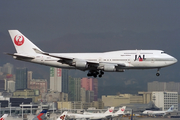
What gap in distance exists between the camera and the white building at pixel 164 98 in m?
171

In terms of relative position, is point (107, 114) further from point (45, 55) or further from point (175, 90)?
point (175, 90)

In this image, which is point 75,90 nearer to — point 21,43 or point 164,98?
point 164,98

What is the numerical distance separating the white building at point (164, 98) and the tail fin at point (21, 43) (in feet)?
Result: 367

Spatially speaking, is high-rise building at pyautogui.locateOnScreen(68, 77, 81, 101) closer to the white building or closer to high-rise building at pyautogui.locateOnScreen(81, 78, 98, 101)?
high-rise building at pyautogui.locateOnScreen(81, 78, 98, 101)

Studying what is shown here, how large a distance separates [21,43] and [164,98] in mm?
117704

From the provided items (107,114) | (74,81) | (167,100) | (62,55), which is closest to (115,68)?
(62,55)

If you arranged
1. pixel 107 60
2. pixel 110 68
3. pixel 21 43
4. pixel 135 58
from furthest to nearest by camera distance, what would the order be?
pixel 21 43 < pixel 107 60 < pixel 135 58 < pixel 110 68

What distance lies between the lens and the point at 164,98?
567ft

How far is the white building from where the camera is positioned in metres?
171

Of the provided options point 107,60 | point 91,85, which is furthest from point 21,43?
point 91,85

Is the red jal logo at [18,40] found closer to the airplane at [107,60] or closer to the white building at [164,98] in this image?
the airplane at [107,60]

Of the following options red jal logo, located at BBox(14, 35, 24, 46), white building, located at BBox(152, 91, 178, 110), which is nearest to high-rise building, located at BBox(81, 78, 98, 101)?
white building, located at BBox(152, 91, 178, 110)

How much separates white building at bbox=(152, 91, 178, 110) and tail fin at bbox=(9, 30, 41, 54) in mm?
111963

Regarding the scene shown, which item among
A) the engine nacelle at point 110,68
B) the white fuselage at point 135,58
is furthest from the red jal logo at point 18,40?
the engine nacelle at point 110,68
